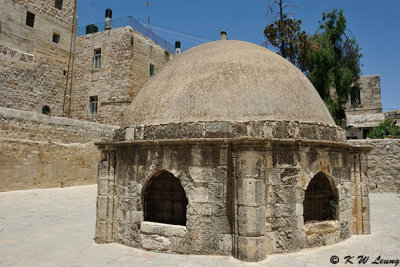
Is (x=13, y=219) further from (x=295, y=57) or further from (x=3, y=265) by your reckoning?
(x=295, y=57)

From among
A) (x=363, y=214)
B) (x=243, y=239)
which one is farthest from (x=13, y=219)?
(x=363, y=214)

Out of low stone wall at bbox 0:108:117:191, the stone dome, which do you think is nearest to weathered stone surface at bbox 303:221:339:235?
the stone dome

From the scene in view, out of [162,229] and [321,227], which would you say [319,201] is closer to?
[321,227]

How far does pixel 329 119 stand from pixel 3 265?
272 inches

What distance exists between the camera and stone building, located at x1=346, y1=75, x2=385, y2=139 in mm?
21527

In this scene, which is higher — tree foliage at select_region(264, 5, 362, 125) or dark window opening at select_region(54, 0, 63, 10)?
dark window opening at select_region(54, 0, 63, 10)

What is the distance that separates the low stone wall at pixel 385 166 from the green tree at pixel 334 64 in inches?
164

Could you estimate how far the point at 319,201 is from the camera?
6.05 m

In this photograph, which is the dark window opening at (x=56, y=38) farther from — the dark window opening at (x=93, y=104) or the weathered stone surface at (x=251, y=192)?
the weathered stone surface at (x=251, y=192)

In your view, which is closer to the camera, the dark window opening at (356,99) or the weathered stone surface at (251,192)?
the weathered stone surface at (251,192)

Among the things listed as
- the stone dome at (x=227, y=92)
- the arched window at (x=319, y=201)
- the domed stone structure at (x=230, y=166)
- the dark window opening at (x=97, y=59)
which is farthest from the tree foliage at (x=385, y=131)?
the dark window opening at (x=97, y=59)

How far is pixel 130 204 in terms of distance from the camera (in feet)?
19.2

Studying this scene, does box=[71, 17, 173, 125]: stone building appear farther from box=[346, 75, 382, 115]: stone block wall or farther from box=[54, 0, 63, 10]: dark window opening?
box=[346, 75, 382, 115]: stone block wall

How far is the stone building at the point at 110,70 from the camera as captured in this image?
20.5 metres
